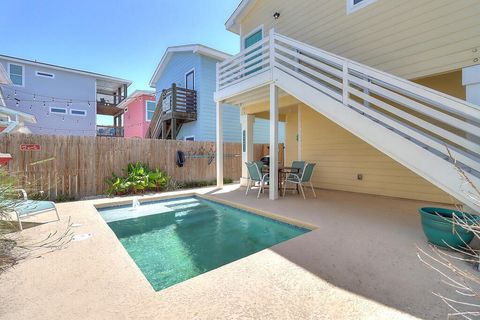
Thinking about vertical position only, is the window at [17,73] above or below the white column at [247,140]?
above

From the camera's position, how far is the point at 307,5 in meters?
6.74

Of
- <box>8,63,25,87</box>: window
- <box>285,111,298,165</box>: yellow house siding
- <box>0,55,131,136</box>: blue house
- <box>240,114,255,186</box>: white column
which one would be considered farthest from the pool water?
<box>8,63,25,87</box>: window

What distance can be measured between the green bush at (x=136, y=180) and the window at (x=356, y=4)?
23.7 feet

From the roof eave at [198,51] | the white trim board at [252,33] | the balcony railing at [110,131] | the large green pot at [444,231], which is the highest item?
the roof eave at [198,51]

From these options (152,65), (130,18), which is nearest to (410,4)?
(130,18)

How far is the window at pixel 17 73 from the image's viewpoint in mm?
12786

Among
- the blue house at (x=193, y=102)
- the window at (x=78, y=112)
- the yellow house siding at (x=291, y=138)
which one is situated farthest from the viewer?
the window at (x=78, y=112)

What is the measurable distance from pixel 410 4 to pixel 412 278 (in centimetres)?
528

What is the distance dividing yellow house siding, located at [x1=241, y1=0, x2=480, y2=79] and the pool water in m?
4.15

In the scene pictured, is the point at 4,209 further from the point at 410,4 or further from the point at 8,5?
the point at 8,5

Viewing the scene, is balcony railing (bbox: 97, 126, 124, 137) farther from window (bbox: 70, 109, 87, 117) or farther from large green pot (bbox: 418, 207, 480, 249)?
large green pot (bbox: 418, 207, 480, 249)

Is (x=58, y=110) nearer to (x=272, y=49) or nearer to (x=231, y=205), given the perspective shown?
(x=231, y=205)

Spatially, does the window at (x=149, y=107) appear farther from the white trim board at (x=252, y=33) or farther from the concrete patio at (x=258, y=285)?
the concrete patio at (x=258, y=285)

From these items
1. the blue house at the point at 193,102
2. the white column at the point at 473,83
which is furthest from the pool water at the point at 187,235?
the blue house at the point at 193,102
